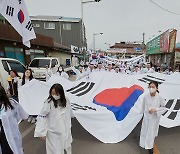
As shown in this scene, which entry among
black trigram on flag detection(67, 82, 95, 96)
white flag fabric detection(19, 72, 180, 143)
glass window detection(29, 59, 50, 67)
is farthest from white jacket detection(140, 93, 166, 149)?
glass window detection(29, 59, 50, 67)

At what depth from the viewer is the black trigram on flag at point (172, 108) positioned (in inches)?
181

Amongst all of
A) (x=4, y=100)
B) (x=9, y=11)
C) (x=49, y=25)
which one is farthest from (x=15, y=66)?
(x=49, y=25)

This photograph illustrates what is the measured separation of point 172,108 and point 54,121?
3.18 meters

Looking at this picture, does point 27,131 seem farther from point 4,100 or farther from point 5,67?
point 5,67

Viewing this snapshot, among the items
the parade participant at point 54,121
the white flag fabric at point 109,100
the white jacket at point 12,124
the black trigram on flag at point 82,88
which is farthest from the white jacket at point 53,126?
the black trigram on flag at point 82,88

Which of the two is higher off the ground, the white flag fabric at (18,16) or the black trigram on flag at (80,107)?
the white flag fabric at (18,16)

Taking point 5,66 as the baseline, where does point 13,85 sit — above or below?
below

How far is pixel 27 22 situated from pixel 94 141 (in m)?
3.22

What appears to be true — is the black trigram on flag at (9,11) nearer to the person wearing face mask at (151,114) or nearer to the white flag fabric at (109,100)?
the white flag fabric at (109,100)

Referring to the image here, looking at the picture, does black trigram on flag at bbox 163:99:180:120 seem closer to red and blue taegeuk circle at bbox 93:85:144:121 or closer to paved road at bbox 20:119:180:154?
paved road at bbox 20:119:180:154

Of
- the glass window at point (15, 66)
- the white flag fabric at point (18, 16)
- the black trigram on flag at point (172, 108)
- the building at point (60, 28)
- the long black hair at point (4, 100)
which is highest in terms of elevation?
the building at point (60, 28)

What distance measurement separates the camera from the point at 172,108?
480 centimetres

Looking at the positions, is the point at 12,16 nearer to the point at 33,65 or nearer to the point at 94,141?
the point at 94,141

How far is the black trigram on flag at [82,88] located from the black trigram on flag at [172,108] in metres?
2.50
